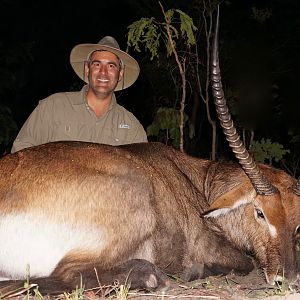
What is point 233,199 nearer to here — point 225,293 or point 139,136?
point 225,293

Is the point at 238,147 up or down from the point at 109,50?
down

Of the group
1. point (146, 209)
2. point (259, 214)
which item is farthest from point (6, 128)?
point (259, 214)

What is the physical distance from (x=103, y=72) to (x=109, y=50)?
27cm

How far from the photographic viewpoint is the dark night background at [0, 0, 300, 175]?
1059 centimetres

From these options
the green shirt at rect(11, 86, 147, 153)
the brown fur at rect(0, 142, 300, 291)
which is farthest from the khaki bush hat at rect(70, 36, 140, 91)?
the brown fur at rect(0, 142, 300, 291)

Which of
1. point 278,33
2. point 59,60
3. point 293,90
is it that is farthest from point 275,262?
point 59,60

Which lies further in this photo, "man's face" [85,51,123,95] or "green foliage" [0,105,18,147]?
"green foliage" [0,105,18,147]

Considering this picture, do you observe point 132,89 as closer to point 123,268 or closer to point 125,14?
point 125,14

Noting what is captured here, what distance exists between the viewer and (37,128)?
595cm

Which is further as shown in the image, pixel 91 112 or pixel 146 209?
pixel 91 112

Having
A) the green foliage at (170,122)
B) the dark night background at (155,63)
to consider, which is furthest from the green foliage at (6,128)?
the green foliage at (170,122)

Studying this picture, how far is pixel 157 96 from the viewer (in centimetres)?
1145

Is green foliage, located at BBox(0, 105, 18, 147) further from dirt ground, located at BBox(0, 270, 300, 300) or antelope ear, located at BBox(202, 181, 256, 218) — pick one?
dirt ground, located at BBox(0, 270, 300, 300)

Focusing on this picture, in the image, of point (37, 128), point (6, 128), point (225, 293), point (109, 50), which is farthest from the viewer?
point (6, 128)
